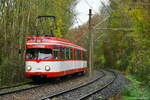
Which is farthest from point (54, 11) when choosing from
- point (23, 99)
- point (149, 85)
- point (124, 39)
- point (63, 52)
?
point (149, 85)

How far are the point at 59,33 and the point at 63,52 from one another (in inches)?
389

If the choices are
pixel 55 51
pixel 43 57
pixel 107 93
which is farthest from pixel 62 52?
pixel 107 93

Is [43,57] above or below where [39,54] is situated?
below

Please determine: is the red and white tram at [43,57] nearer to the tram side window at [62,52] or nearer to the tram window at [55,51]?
the tram window at [55,51]

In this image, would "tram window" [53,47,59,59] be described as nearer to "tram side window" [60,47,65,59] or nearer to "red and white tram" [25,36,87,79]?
"red and white tram" [25,36,87,79]

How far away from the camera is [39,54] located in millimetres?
14750

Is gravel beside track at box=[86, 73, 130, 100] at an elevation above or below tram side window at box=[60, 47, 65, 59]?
below

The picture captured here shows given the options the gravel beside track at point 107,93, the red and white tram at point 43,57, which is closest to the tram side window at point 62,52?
the red and white tram at point 43,57

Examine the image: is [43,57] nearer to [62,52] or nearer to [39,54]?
[39,54]

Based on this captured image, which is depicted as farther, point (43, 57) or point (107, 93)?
point (43, 57)

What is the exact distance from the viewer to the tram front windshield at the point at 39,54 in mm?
14695

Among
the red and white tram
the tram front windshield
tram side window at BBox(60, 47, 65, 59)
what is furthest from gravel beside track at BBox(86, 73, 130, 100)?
the tram front windshield

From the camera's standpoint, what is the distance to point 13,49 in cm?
1482

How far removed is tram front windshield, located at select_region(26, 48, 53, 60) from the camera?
48.2ft
